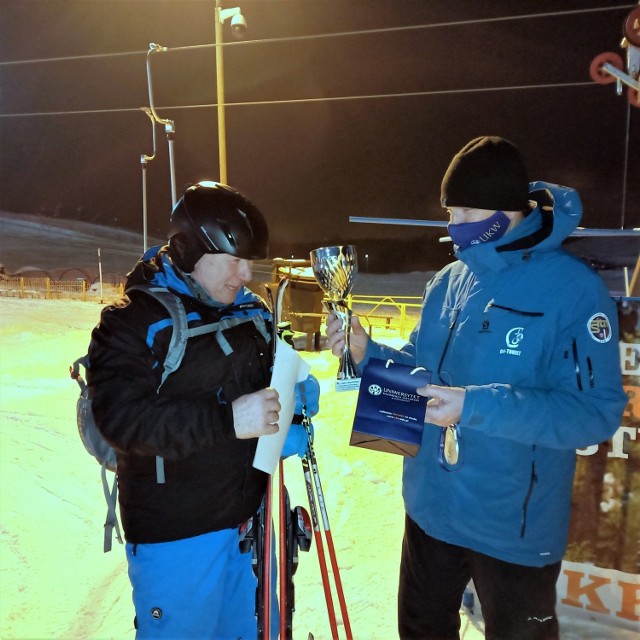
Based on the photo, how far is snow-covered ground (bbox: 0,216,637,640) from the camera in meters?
2.18

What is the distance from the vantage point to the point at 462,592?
153 cm

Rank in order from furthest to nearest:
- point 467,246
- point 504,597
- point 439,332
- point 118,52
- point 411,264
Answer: point 411,264 → point 118,52 → point 439,332 → point 467,246 → point 504,597

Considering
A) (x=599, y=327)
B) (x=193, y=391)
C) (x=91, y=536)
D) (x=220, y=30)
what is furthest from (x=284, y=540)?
(x=220, y=30)

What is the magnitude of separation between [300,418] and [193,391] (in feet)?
1.28

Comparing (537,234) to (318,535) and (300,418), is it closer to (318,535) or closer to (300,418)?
(300,418)

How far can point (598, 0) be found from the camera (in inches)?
330

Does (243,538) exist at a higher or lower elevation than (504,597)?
higher

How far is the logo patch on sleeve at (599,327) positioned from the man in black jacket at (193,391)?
2.91 ft

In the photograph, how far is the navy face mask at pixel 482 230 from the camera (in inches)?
53.4

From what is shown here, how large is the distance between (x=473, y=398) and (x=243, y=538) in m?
0.87

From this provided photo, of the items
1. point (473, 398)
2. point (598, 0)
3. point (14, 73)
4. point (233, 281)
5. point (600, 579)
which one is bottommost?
point (600, 579)

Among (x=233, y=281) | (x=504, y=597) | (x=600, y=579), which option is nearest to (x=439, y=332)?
(x=233, y=281)

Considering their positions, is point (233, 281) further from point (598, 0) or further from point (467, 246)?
point (598, 0)

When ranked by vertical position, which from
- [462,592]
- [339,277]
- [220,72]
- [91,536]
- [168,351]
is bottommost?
[91,536]
